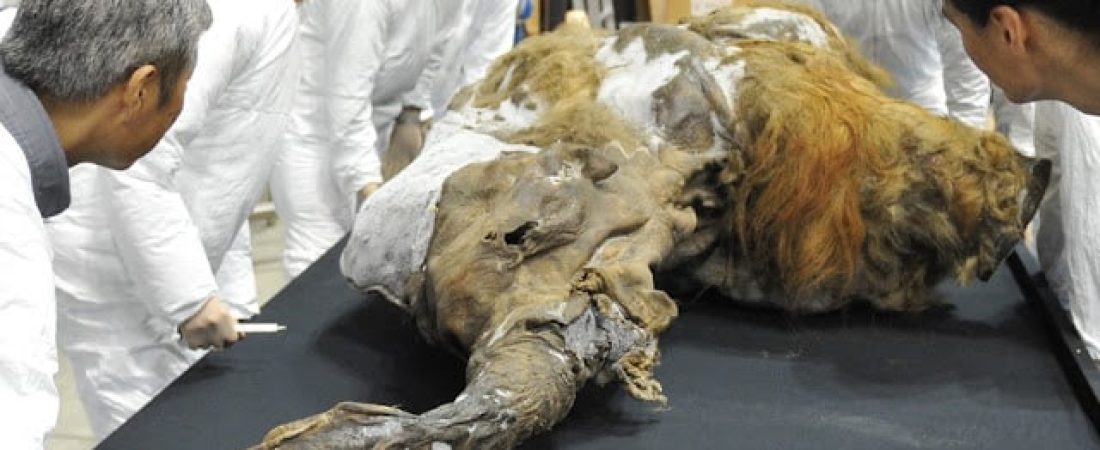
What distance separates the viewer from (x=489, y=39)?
3531 millimetres

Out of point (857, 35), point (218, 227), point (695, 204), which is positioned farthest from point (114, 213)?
point (857, 35)

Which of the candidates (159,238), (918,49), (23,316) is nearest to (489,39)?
(918,49)

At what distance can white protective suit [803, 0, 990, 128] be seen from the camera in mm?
2711

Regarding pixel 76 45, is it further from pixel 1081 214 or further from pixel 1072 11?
pixel 1081 214

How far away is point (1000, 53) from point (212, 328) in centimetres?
111

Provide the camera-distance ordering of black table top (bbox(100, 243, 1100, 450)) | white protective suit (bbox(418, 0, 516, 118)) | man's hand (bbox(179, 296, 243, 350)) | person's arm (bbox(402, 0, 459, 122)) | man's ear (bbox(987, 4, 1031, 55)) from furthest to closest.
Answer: white protective suit (bbox(418, 0, 516, 118)), person's arm (bbox(402, 0, 459, 122)), man's hand (bbox(179, 296, 243, 350)), black table top (bbox(100, 243, 1100, 450)), man's ear (bbox(987, 4, 1031, 55))

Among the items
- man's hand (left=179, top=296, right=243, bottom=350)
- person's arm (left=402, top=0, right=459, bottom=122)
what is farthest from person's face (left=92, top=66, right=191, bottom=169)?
person's arm (left=402, top=0, right=459, bottom=122)

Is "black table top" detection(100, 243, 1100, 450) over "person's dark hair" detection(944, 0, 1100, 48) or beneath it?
beneath

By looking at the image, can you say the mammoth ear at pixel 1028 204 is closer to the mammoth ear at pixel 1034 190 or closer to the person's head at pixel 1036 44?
the mammoth ear at pixel 1034 190

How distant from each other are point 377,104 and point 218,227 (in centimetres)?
105

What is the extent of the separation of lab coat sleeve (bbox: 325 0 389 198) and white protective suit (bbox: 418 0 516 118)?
466 millimetres

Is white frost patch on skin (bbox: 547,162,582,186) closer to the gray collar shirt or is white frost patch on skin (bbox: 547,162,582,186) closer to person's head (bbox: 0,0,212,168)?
person's head (bbox: 0,0,212,168)

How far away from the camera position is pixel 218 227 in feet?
7.57

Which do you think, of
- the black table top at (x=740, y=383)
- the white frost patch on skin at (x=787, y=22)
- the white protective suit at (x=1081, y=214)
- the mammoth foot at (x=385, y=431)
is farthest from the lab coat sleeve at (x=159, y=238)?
the white protective suit at (x=1081, y=214)
